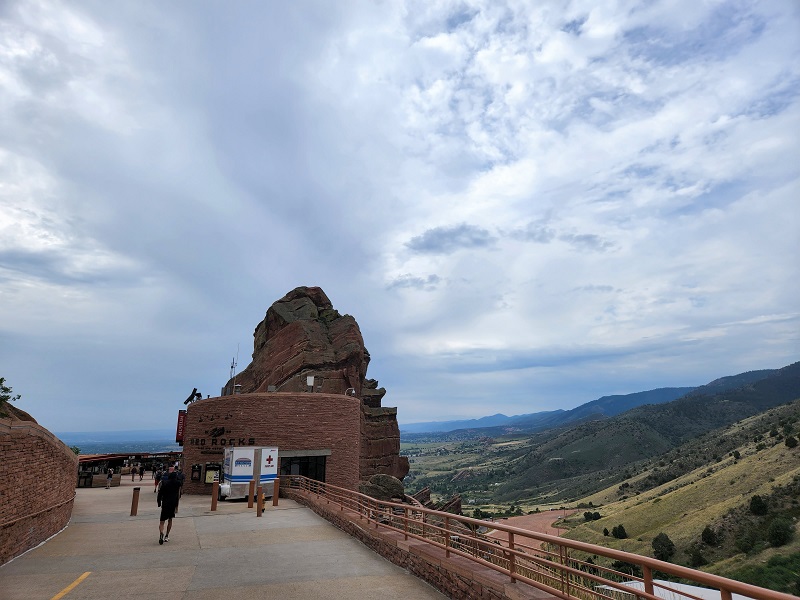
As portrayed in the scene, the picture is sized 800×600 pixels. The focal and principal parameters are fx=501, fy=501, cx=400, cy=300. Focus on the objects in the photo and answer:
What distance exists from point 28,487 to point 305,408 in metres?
15.1

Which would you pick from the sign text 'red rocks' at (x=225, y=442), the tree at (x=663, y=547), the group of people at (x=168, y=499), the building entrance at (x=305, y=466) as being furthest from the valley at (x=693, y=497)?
the group of people at (x=168, y=499)

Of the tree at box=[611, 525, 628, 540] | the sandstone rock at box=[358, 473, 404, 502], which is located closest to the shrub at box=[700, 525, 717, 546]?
the tree at box=[611, 525, 628, 540]

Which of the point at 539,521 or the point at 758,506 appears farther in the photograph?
the point at 539,521

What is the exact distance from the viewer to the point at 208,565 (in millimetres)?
10148

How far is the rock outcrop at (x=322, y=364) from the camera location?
51062 mm

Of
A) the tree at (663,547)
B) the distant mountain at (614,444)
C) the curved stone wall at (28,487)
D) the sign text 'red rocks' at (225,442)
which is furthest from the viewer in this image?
the distant mountain at (614,444)

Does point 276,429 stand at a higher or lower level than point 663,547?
higher

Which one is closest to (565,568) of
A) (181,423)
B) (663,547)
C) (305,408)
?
(305,408)

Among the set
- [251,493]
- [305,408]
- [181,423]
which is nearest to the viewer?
[251,493]

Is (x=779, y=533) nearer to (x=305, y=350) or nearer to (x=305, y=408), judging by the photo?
(x=305, y=408)

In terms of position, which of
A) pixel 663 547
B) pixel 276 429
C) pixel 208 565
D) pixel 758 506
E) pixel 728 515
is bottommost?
pixel 663 547

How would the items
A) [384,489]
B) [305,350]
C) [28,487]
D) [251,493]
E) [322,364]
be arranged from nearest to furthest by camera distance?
[28,487], [251,493], [384,489], [322,364], [305,350]

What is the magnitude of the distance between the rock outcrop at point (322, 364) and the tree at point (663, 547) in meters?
24.4

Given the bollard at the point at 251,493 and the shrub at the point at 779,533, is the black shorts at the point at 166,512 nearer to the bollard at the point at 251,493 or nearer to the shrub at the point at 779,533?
the bollard at the point at 251,493
